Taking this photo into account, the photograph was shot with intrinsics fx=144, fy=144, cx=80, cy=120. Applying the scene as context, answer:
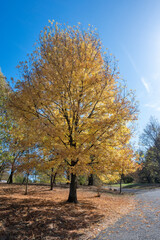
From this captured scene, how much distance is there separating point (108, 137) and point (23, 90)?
4.74 metres

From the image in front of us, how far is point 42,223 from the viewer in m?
5.56

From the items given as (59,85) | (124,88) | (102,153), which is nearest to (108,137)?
(102,153)

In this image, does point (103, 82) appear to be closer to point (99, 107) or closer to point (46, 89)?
point (99, 107)

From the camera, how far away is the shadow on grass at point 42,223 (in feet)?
15.6

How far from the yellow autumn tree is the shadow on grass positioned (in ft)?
6.38

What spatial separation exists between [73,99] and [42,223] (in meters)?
5.44

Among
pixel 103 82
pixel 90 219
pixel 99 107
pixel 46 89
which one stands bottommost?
pixel 90 219

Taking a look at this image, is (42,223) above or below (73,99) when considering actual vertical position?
below

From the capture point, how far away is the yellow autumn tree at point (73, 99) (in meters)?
6.75

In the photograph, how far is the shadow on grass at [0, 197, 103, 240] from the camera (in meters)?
4.77

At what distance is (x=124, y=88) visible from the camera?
7484 millimetres

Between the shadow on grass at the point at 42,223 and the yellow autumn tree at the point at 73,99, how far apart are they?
1.94m

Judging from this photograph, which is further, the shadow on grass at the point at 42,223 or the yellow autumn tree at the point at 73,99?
the yellow autumn tree at the point at 73,99

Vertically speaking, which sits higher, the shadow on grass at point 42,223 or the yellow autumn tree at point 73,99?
the yellow autumn tree at point 73,99
